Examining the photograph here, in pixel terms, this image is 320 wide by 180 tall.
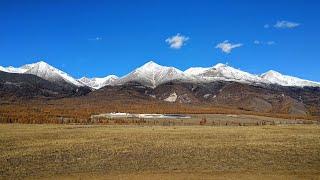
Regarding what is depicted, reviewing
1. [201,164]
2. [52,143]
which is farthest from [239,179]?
[52,143]

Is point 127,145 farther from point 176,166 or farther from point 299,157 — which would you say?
point 299,157

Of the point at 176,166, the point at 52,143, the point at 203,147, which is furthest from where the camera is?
the point at 52,143

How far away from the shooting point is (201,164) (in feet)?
108

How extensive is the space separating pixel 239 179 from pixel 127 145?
1773 cm

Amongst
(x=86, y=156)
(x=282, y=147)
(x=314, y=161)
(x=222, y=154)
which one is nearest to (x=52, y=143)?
(x=86, y=156)

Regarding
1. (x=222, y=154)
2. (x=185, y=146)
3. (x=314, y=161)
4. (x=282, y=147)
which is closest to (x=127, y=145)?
(x=185, y=146)

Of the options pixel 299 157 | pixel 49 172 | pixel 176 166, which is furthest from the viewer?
pixel 299 157

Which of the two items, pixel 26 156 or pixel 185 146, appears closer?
pixel 26 156

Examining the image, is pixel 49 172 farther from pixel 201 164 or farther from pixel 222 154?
pixel 222 154

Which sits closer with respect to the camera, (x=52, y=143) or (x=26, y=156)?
(x=26, y=156)

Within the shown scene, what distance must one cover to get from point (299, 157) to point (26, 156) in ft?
67.0

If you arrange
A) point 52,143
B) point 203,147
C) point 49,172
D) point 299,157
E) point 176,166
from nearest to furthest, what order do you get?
point 49,172 < point 176,166 < point 299,157 < point 203,147 < point 52,143

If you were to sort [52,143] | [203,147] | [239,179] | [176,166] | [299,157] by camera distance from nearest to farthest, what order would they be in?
[239,179], [176,166], [299,157], [203,147], [52,143]

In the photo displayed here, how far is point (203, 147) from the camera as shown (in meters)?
42.2
